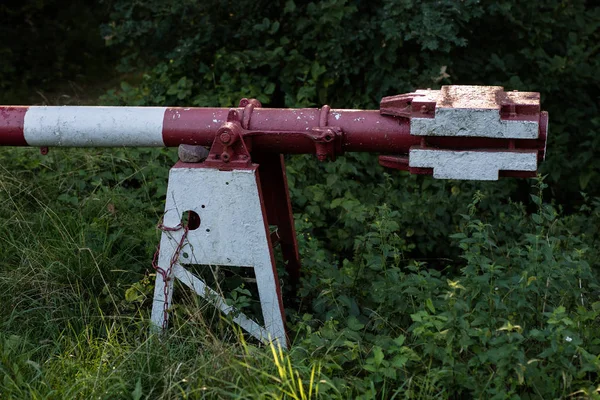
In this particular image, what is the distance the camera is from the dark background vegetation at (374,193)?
320cm

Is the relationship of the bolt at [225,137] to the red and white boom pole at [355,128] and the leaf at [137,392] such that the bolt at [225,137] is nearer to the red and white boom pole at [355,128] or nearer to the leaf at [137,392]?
the red and white boom pole at [355,128]

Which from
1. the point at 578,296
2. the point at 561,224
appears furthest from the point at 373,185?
the point at 578,296

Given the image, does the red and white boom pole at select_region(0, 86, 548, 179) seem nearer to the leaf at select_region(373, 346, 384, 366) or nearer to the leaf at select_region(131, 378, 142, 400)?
the leaf at select_region(373, 346, 384, 366)

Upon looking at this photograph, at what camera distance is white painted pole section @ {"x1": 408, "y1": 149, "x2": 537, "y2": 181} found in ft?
10.8

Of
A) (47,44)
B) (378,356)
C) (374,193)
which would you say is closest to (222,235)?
(378,356)

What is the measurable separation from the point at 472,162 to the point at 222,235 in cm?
107

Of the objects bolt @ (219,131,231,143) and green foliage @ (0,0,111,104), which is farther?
green foliage @ (0,0,111,104)

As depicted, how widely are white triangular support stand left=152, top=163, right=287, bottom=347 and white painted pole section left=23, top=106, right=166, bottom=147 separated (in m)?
0.24

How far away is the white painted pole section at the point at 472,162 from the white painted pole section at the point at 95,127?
113cm

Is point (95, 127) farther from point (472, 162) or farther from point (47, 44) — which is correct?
point (47, 44)

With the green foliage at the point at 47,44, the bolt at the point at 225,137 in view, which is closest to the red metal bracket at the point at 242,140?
the bolt at the point at 225,137

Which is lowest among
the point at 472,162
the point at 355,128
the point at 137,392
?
the point at 137,392

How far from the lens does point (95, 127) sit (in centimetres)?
364

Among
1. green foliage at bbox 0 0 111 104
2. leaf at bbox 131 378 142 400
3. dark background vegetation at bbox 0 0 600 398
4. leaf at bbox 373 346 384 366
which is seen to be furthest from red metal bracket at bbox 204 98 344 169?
green foliage at bbox 0 0 111 104
